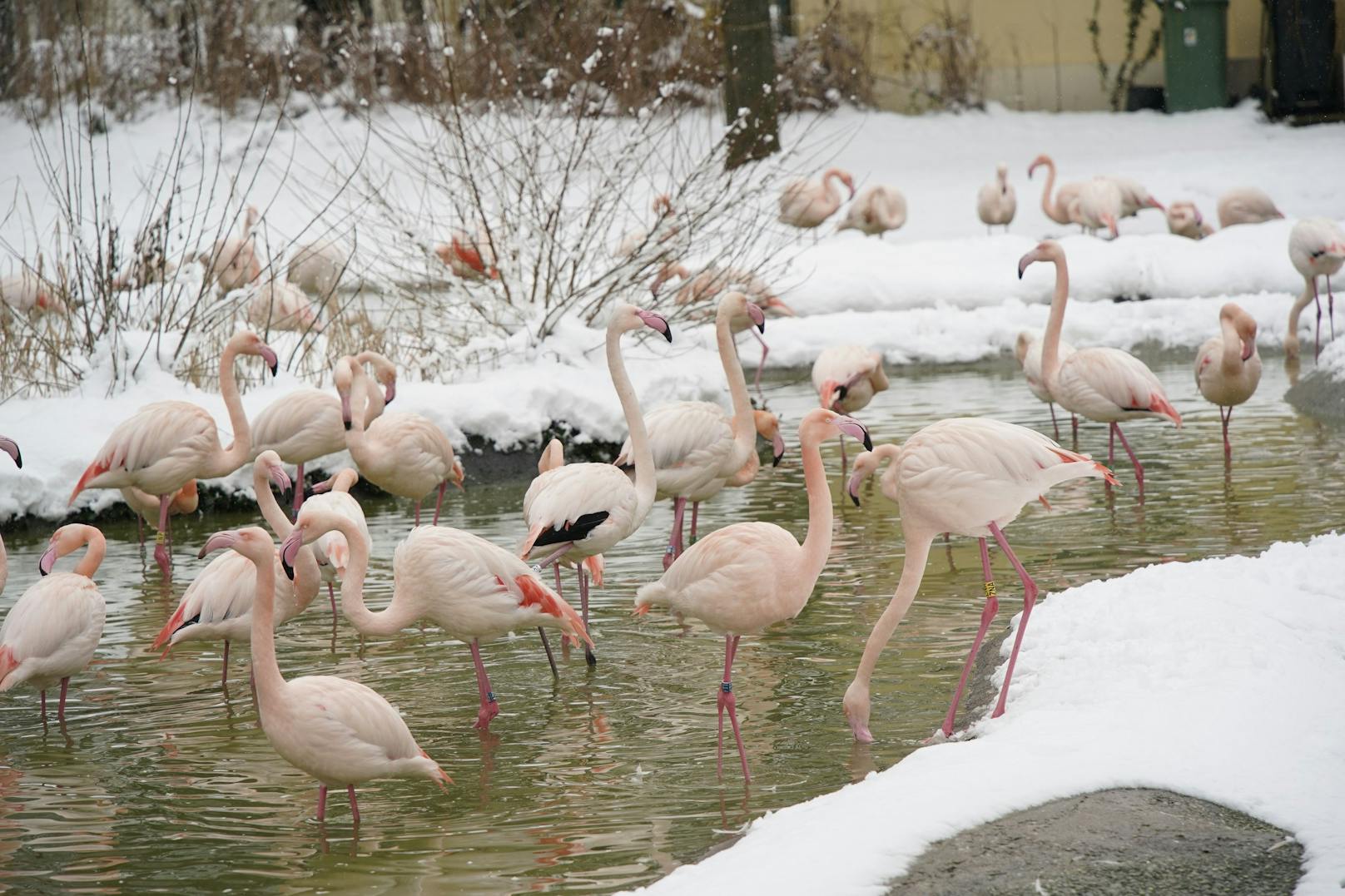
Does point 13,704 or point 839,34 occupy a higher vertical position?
point 839,34

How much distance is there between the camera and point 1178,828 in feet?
10.1

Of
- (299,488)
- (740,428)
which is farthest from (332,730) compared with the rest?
(299,488)

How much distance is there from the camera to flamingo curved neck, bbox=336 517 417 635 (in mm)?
4656

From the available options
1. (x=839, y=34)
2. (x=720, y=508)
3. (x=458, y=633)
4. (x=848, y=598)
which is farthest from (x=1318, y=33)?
(x=458, y=633)

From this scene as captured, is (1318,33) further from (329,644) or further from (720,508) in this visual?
(329,644)

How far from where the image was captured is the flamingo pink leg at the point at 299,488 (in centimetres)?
775

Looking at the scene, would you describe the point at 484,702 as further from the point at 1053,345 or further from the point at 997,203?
the point at 997,203

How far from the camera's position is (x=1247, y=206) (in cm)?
1617

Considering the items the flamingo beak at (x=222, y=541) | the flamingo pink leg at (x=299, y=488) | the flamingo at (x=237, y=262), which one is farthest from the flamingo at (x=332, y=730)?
the flamingo at (x=237, y=262)

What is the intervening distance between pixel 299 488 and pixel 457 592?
11.3ft

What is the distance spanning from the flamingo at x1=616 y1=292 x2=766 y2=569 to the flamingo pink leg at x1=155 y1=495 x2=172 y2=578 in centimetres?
219

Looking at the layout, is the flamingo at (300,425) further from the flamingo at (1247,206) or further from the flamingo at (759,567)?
the flamingo at (1247,206)

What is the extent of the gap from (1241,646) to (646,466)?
242cm

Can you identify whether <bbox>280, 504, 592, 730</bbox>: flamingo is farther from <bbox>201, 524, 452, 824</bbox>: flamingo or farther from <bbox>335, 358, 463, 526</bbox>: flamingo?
<bbox>335, 358, 463, 526</bbox>: flamingo
